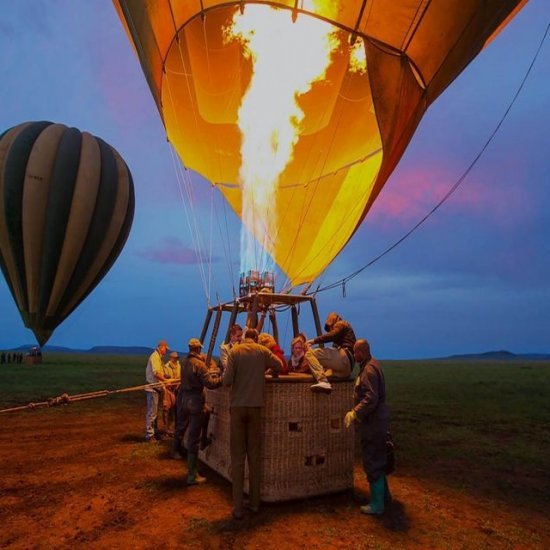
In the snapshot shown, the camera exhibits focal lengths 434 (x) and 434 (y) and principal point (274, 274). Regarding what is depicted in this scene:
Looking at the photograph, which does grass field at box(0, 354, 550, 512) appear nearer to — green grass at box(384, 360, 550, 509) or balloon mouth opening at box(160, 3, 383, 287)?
green grass at box(384, 360, 550, 509)

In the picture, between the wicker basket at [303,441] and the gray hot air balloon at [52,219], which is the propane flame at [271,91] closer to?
the wicker basket at [303,441]

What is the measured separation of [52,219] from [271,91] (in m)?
10.6

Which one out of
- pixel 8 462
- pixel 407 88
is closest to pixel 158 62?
pixel 407 88

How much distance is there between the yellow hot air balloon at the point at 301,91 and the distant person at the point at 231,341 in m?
2.21

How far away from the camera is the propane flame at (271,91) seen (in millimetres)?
6883

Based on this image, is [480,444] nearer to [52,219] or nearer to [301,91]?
[301,91]

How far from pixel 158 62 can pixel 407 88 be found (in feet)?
Result: 13.8

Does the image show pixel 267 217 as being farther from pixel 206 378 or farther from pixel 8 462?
pixel 8 462

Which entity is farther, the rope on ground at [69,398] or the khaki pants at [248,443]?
the rope on ground at [69,398]

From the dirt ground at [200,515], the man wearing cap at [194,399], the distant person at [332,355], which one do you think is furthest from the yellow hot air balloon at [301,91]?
the dirt ground at [200,515]

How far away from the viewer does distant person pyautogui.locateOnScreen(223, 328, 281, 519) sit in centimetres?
447

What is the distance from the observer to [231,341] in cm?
601

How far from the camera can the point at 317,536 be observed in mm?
3945

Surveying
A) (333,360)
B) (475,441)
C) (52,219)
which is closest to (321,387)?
(333,360)
